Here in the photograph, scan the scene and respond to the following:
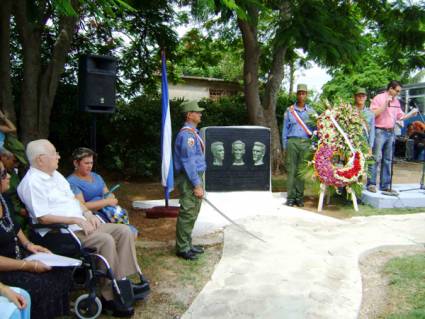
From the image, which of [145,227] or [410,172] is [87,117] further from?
[410,172]

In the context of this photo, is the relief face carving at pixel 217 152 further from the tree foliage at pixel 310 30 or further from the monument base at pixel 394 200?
the monument base at pixel 394 200

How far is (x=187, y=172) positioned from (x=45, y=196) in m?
1.56

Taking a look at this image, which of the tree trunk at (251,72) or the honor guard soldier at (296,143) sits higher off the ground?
the tree trunk at (251,72)

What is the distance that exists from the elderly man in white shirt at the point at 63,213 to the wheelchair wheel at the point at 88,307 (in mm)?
143

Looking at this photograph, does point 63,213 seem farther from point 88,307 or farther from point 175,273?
point 175,273

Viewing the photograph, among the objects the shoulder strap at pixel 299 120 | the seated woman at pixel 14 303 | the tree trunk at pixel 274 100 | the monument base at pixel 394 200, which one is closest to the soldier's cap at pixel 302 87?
the shoulder strap at pixel 299 120

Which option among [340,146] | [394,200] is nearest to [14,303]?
[340,146]

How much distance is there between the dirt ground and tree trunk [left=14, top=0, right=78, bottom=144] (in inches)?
103

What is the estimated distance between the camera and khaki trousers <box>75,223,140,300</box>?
3.59m

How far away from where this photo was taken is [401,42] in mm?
8289

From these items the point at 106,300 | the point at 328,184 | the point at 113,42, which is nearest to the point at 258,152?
the point at 328,184

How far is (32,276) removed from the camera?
308 centimetres

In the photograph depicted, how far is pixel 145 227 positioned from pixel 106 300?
10.1 feet

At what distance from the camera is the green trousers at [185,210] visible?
4898 mm
